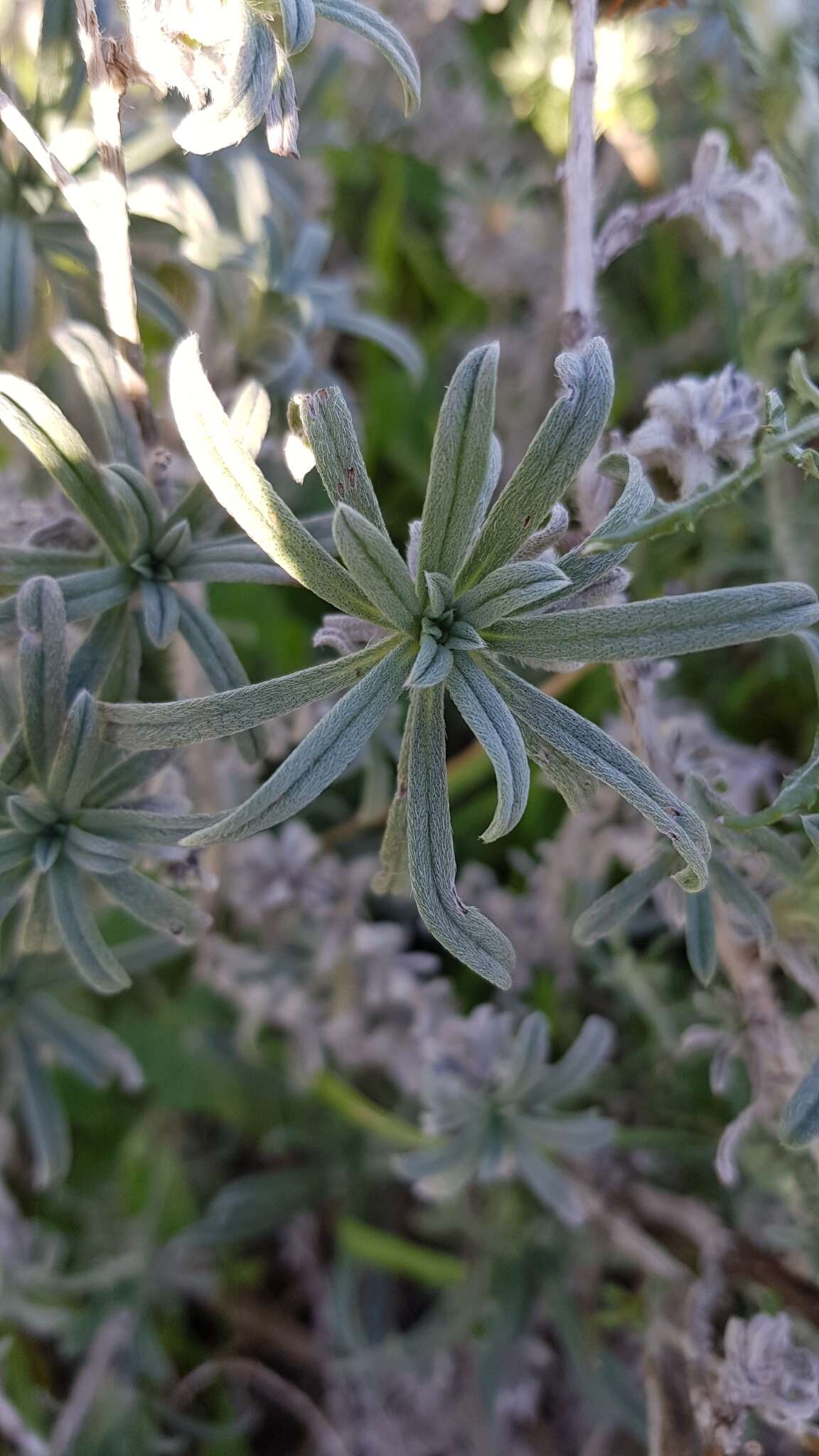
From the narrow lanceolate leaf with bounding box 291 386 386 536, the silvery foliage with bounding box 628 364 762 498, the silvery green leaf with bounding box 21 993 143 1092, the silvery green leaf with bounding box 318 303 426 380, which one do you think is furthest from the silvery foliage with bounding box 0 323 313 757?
the silvery green leaf with bounding box 21 993 143 1092

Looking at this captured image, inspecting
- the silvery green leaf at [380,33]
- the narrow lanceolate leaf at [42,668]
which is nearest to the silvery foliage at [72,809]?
the narrow lanceolate leaf at [42,668]

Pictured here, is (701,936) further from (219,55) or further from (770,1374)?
(219,55)

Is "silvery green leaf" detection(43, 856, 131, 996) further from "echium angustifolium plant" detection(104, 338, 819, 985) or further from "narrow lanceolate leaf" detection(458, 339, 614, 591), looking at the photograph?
"narrow lanceolate leaf" detection(458, 339, 614, 591)

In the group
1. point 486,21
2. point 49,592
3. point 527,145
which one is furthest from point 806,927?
point 486,21

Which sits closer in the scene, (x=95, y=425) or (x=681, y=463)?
(x=681, y=463)

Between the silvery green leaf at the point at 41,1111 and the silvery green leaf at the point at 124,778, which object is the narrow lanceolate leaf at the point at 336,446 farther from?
the silvery green leaf at the point at 41,1111

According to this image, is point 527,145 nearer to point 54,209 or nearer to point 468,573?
point 54,209
